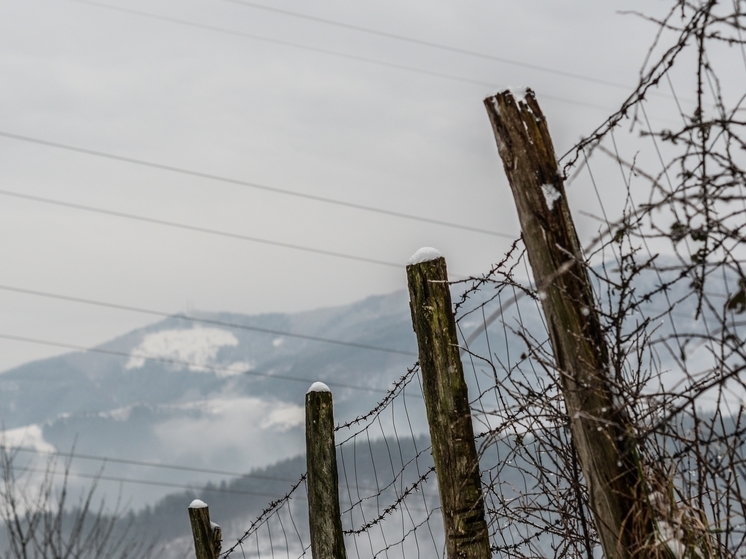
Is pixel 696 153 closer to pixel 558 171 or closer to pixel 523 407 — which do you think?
pixel 558 171

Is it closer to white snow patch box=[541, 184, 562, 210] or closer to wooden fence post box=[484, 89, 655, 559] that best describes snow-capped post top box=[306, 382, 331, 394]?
wooden fence post box=[484, 89, 655, 559]

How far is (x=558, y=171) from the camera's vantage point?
228cm

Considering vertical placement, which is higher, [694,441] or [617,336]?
[617,336]

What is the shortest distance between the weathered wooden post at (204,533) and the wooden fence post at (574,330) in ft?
10.0

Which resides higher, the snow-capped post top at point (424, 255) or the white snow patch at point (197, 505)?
the snow-capped post top at point (424, 255)

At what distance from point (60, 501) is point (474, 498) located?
6.19 meters

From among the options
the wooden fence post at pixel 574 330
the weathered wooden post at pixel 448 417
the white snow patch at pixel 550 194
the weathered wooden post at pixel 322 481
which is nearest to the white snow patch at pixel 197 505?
the weathered wooden post at pixel 322 481

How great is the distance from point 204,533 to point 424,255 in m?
2.60

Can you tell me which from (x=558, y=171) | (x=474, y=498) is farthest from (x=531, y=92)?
(x=474, y=498)

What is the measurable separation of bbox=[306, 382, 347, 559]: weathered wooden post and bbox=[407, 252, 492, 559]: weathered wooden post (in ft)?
2.60

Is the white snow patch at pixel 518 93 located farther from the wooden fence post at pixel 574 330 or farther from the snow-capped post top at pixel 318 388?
the snow-capped post top at pixel 318 388

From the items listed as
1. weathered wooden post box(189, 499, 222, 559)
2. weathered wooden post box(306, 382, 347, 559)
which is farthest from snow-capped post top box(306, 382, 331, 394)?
weathered wooden post box(189, 499, 222, 559)

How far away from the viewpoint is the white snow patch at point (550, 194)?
7.42 ft

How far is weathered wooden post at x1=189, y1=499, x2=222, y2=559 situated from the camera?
4648mm
